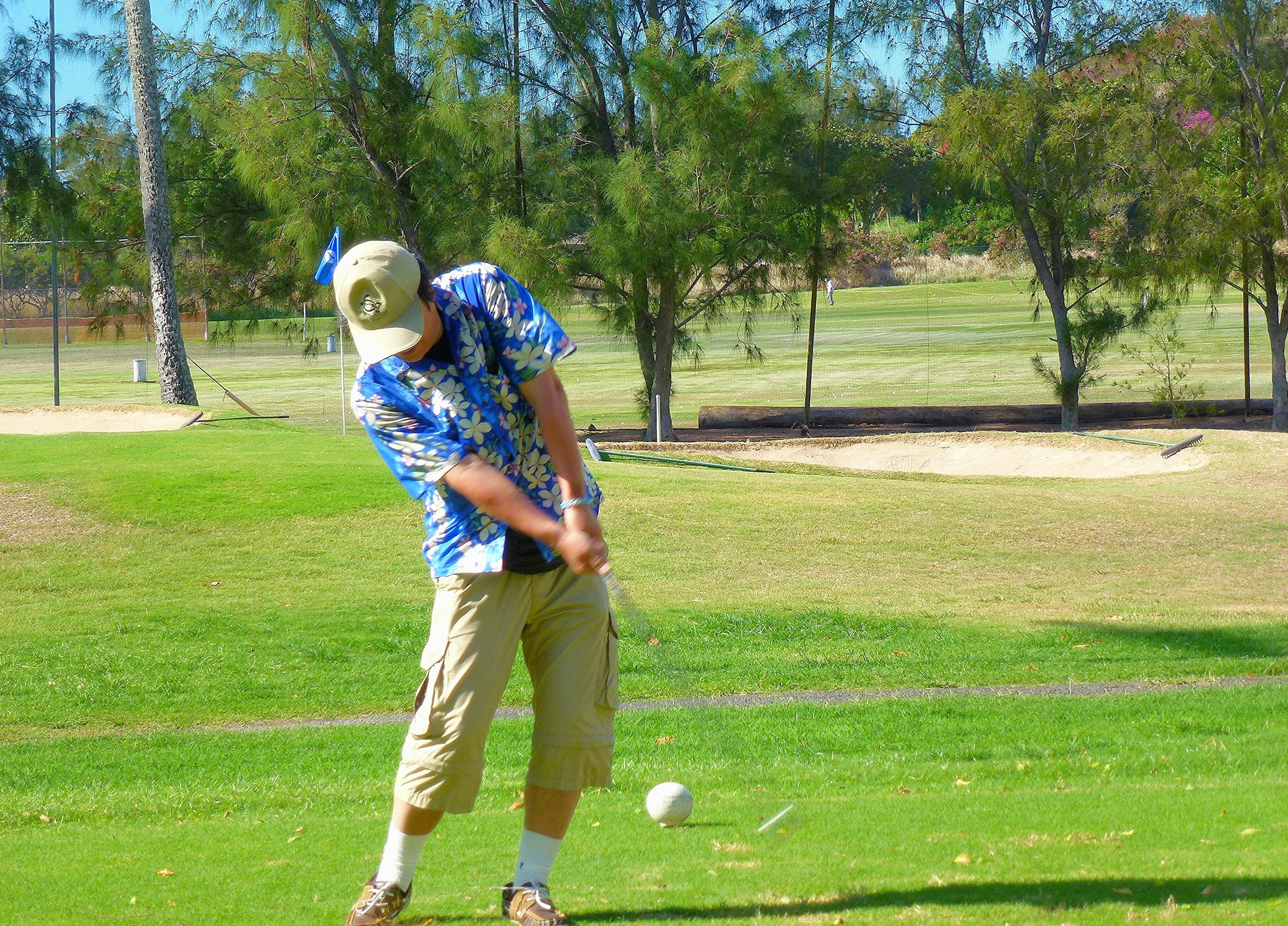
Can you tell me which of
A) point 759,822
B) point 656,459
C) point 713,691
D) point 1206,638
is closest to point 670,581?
point 713,691

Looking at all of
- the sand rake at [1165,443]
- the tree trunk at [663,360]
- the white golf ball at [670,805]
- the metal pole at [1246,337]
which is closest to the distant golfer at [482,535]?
the white golf ball at [670,805]

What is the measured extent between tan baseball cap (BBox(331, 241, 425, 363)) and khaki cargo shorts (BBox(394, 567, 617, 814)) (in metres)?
0.63

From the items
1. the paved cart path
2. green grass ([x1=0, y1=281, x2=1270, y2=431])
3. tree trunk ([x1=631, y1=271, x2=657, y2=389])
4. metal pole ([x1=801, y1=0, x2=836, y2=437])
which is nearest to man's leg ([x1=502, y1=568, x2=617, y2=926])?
the paved cart path

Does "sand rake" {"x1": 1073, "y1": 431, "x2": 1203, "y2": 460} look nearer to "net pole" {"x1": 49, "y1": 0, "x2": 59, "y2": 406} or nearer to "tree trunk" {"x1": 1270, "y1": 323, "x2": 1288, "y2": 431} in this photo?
"tree trunk" {"x1": 1270, "y1": 323, "x2": 1288, "y2": 431}

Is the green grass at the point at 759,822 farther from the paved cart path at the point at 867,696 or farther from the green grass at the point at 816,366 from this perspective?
the green grass at the point at 816,366

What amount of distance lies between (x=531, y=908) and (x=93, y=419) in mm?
18016

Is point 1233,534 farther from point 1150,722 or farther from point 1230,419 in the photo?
point 1230,419

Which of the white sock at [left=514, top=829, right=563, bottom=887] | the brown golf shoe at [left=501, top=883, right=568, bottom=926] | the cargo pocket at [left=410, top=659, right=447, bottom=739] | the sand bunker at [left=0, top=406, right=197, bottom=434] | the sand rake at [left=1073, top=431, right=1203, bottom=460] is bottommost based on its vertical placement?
the brown golf shoe at [left=501, top=883, right=568, bottom=926]

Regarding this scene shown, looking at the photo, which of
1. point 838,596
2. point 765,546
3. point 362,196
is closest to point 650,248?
point 362,196

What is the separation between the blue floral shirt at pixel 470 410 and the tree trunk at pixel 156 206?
1882cm

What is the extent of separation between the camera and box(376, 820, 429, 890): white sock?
11.1 feet

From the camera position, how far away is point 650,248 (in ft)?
65.5

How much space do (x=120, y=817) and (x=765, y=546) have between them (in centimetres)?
757

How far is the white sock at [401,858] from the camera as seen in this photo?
3383mm
